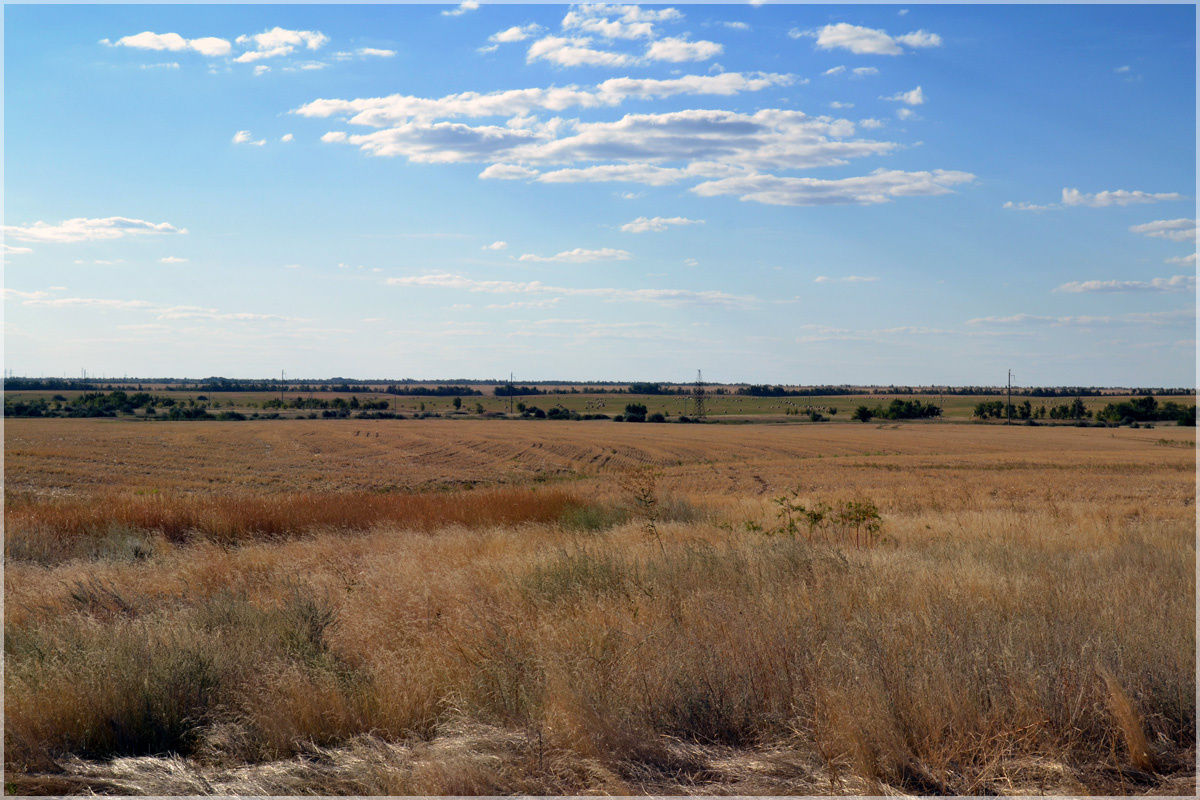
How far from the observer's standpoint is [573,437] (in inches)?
3120

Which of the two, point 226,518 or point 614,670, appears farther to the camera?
point 226,518

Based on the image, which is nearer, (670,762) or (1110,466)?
(670,762)

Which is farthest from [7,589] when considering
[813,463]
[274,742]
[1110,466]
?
[1110,466]

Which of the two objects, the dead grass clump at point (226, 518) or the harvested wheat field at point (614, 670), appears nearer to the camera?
the harvested wheat field at point (614, 670)

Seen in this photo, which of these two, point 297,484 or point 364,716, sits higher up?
point 364,716

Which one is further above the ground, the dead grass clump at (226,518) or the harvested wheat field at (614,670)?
the harvested wheat field at (614,670)

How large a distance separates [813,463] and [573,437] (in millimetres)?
31443

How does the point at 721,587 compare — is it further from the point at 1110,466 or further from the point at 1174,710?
the point at 1110,466

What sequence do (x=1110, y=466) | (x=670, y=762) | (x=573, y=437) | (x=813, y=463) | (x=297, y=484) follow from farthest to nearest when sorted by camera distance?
(x=573, y=437) → (x=813, y=463) → (x=1110, y=466) → (x=297, y=484) → (x=670, y=762)

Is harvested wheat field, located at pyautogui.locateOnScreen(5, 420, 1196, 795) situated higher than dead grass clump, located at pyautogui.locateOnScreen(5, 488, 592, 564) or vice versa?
harvested wheat field, located at pyautogui.locateOnScreen(5, 420, 1196, 795)

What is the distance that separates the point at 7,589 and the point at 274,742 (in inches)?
240

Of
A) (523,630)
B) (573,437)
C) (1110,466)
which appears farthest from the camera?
(573,437)

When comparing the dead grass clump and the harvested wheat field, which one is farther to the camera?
the dead grass clump

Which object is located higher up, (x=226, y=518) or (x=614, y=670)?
(x=614, y=670)
